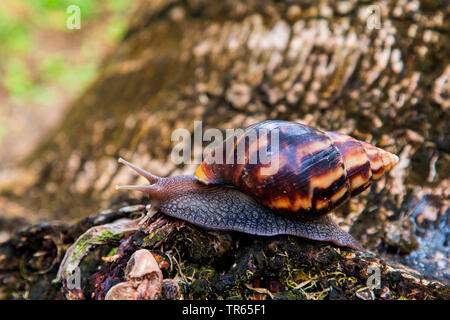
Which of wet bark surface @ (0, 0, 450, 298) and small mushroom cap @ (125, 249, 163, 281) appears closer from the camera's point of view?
small mushroom cap @ (125, 249, 163, 281)

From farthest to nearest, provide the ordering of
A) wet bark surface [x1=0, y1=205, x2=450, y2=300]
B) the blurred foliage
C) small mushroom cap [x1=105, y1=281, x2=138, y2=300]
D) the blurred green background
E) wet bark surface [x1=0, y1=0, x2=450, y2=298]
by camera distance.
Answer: the blurred foliage < the blurred green background < wet bark surface [x1=0, y1=0, x2=450, y2=298] < wet bark surface [x1=0, y1=205, x2=450, y2=300] < small mushroom cap [x1=105, y1=281, x2=138, y2=300]

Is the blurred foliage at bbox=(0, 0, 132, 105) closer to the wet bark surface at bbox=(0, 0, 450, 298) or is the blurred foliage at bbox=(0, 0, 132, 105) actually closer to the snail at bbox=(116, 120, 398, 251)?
the wet bark surface at bbox=(0, 0, 450, 298)

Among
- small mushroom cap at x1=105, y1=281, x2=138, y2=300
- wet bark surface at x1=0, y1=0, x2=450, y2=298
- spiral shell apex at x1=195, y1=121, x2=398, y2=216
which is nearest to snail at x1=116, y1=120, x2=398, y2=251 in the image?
spiral shell apex at x1=195, y1=121, x2=398, y2=216

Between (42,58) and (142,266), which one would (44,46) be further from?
Answer: (142,266)

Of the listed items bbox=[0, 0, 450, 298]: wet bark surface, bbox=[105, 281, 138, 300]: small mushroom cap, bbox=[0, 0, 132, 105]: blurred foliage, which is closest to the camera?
bbox=[105, 281, 138, 300]: small mushroom cap

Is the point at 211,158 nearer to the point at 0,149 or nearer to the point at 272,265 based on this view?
the point at 272,265

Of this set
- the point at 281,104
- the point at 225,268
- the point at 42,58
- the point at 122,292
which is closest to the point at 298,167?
the point at 225,268

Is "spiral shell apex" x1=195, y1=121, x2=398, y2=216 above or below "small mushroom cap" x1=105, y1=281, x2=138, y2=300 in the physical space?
above
